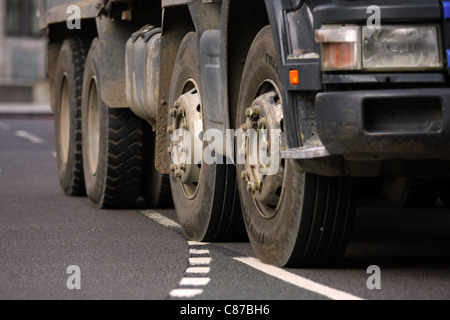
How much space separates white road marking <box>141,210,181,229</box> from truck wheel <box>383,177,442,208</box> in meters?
2.03

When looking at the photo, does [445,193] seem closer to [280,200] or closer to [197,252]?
[197,252]

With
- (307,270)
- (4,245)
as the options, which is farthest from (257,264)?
(4,245)

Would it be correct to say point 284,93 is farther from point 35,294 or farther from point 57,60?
point 57,60

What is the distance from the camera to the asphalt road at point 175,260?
6.44 meters

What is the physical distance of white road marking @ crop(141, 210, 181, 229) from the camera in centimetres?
970

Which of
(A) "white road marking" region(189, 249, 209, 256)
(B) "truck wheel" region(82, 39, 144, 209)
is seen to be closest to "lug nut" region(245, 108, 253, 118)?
(A) "white road marking" region(189, 249, 209, 256)

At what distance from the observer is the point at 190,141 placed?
27.6 feet

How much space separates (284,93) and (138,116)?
13.7 feet

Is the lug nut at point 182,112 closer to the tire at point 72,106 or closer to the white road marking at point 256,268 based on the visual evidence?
the white road marking at point 256,268

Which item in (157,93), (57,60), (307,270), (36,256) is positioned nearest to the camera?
(307,270)

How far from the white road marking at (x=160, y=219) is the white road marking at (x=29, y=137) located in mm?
12323

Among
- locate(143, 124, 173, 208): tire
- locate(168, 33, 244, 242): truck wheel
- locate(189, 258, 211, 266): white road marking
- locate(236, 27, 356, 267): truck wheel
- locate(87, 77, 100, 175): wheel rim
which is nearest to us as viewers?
locate(236, 27, 356, 267): truck wheel

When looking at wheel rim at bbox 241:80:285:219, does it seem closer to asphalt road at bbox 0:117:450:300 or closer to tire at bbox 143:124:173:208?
asphalt road at bbox 0:117:450:300

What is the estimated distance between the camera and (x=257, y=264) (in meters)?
7.41
